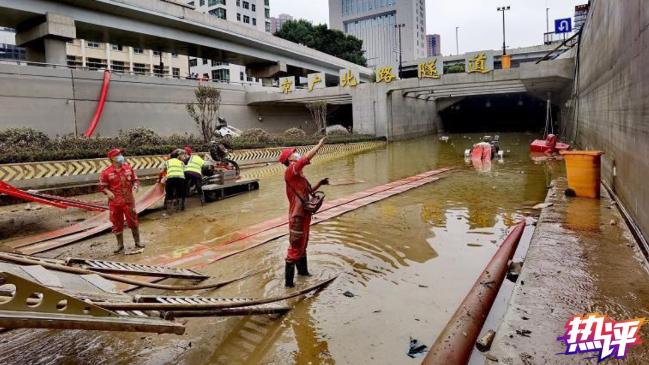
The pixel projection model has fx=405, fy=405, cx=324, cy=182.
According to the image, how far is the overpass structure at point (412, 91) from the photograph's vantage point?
21.2 meters

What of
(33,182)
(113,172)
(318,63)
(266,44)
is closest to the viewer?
(113,172)

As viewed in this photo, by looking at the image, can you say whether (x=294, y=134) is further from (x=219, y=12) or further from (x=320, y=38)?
(x=219, y=12)

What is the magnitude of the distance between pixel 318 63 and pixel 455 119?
53.1 feet

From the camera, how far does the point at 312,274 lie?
487 centimetres

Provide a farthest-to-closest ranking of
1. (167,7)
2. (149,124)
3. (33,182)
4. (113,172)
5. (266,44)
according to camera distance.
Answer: (266,44), (167,7), (149,124), (33,182), (113,172)

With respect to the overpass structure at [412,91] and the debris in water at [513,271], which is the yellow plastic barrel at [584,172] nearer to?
the debris in water at [513,271]

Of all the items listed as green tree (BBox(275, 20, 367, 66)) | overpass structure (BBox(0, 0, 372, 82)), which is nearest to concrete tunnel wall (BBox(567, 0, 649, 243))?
overpass structure (BBox(0, 0, 372, 82))

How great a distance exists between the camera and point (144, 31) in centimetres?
2639

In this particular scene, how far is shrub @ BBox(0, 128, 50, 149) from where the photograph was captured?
14352 millimetres

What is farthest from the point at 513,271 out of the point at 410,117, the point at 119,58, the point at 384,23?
the point at 384,23

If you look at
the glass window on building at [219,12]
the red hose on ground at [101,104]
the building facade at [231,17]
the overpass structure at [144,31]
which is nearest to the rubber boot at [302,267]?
the red hose on ground at [101,104]

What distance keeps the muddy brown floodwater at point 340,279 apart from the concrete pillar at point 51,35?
1855 centimetres

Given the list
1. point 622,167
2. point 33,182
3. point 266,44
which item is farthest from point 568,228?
point 266,44

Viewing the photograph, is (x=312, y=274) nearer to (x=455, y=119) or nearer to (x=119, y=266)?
(x=119, y=266)
